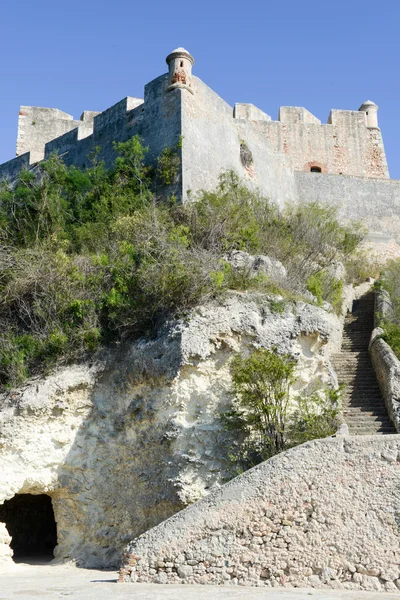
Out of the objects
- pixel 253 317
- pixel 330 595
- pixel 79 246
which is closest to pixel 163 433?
pixel 253 317

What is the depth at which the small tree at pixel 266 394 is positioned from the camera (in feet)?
41.3

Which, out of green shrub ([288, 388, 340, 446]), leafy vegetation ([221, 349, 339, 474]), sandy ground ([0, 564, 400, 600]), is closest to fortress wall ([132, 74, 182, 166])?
leafy vegetation ([221, 349, 339, 474])

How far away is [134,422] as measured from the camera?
13.5 metres

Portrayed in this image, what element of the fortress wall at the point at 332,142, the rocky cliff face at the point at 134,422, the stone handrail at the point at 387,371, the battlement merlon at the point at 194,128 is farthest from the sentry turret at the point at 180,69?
the fortress wall at the point at 332,142

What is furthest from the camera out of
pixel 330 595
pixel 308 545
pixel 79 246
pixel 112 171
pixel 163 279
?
pixel 112 171

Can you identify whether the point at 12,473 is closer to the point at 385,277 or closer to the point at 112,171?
the point at 112,171

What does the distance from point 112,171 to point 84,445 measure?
799cm

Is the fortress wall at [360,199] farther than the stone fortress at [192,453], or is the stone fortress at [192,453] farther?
the fortress wall at [360,199]

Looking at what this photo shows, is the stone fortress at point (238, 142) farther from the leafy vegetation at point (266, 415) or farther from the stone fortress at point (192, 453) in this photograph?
the leafy vegetation at point (266, 415)

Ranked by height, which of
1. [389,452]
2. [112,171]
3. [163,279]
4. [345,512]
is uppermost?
[112,171]

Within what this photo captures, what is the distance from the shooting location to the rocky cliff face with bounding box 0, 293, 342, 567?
13.0 m

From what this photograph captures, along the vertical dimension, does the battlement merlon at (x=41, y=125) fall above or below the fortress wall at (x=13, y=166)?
above

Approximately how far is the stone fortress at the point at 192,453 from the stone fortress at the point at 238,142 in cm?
8

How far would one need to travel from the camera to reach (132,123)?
1977 centimetres
